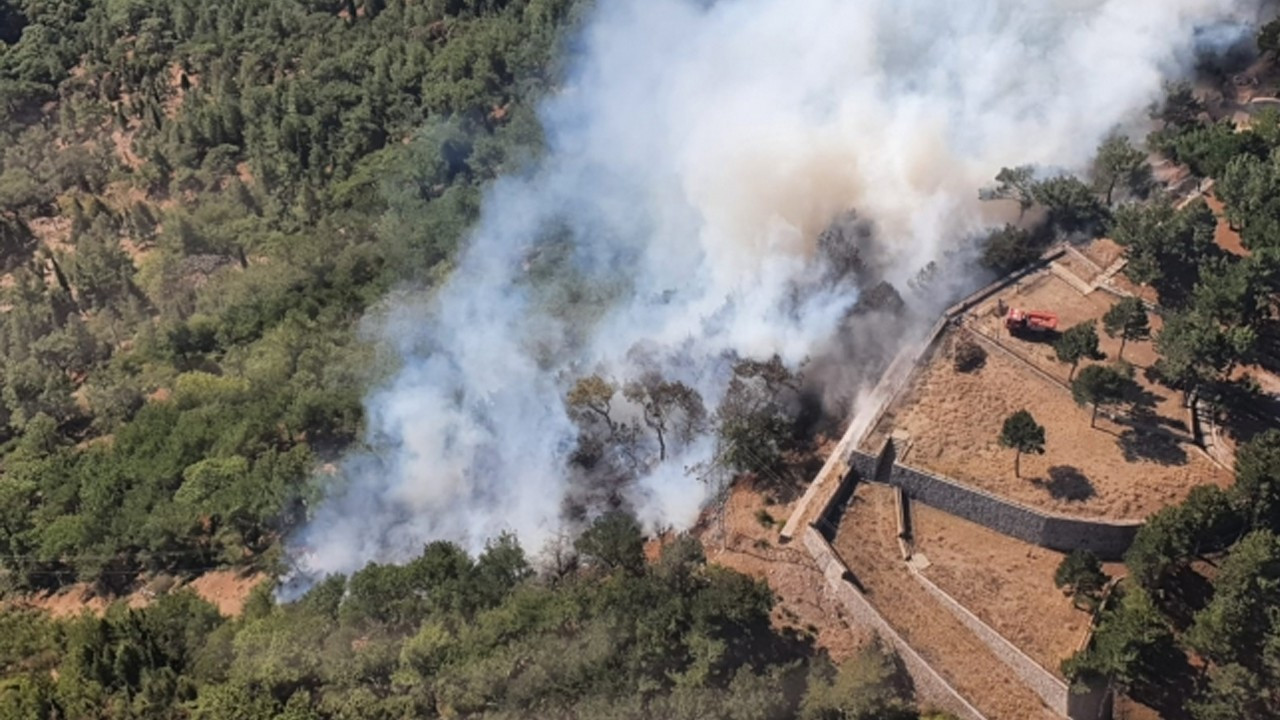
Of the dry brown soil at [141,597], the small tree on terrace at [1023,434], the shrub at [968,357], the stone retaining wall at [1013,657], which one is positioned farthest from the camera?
the dry brown soil at [141,597]

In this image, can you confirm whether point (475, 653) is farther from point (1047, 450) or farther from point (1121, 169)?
point (1121, 169)

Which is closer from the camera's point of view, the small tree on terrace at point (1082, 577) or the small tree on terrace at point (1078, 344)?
the small tree on terrace at point (1082, 577)

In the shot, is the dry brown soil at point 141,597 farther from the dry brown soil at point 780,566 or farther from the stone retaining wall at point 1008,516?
the stone retaining wall at point 1008,516

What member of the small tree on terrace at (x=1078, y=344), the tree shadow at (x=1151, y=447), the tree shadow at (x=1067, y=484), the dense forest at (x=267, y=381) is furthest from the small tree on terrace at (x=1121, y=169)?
the dense forest at (x=267, y=381)

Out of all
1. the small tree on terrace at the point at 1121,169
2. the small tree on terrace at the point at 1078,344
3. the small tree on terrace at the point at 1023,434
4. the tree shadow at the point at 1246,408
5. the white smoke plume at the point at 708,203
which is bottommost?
the tree shadow at the point at 1246,408

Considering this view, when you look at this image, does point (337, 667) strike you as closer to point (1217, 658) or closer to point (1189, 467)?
point (1217, 658)

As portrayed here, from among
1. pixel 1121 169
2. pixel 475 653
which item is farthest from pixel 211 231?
pixel 1121 169

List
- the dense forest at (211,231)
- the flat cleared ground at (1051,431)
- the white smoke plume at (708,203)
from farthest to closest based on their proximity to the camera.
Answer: the dense forest at (211,231), the white smoke plume at (708,203), the flat cleared ground at (1051,431)
